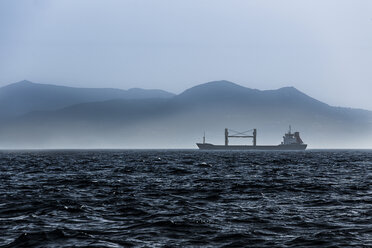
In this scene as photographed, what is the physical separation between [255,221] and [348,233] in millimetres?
3380

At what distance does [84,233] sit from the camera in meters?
15.5

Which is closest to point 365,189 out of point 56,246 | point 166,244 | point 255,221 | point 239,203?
point 239,203

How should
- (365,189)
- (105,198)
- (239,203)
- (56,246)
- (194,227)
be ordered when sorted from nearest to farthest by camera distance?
(56,246), (194,227), (239,203), (105,198), (365,189)

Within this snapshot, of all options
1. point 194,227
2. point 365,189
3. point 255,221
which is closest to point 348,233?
point 255,221

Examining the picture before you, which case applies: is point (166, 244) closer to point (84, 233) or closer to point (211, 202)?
point (84, 233)

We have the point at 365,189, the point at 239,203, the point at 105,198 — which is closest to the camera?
the point at 239,203

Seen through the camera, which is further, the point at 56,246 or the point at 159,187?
the point at 159,187

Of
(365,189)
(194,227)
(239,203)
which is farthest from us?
(365,189)

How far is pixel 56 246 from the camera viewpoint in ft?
45.2

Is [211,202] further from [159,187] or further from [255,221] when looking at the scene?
[159,187]

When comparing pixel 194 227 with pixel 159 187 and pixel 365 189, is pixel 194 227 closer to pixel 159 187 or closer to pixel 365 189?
pixel 159 187

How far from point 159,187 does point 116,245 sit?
16.9 m

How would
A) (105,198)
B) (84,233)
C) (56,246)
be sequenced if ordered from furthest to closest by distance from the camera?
(105,198) → (84,233) → (56,246)

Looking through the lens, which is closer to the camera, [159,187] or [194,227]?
[194,227]
